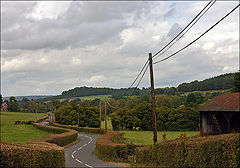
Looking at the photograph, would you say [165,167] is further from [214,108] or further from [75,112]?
[75,112]

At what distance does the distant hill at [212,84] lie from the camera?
123456 millimetres

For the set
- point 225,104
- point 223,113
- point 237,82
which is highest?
point 237,82

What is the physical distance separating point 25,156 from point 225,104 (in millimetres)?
28063

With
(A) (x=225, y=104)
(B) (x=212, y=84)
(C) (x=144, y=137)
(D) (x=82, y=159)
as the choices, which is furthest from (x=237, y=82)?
(B) (x=212, y=84)

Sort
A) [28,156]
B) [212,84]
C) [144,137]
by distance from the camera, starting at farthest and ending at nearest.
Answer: [212,84] → [144,137] → [28,156]

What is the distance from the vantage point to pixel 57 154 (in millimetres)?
17969

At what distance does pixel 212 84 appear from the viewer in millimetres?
129375

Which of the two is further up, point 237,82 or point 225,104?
point 237,82

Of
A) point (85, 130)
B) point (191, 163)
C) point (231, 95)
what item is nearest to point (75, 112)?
point (85, 130)

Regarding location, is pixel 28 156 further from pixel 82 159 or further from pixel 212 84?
pixel 212 84

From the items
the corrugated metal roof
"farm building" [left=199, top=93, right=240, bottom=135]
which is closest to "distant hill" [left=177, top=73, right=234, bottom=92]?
"farm building" [left=199, top=93, right=240, bottom=135]

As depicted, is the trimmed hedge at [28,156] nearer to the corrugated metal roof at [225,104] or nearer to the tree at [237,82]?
the corrugated metal roof at [225,104]

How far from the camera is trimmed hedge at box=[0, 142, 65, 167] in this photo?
11.8 meters

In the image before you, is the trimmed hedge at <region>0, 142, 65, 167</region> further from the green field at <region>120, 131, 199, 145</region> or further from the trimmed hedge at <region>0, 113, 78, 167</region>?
the green field at <region>120, 131, 199, 145</region>
